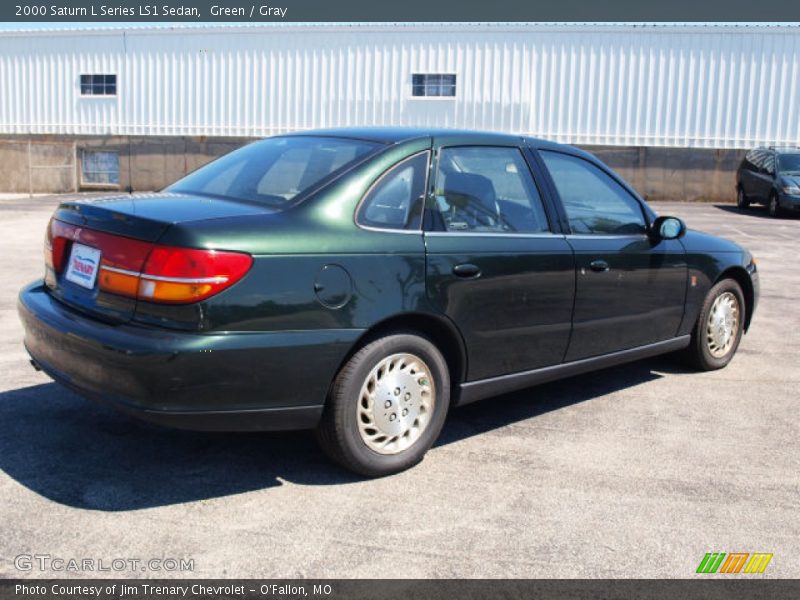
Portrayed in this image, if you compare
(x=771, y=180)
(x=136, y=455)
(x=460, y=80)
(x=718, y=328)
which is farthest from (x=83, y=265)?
(x=460, y=80)

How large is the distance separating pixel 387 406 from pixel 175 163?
22.4 metres

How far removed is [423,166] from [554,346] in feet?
4.13

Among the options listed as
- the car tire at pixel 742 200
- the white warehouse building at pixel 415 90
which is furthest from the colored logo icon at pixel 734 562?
the white warehouse building at pixel 415 90

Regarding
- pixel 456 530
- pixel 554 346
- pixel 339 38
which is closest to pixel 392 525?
pixel 456 530

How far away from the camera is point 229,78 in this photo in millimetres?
25375

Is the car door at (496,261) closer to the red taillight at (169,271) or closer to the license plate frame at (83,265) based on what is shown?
the red taillight at (169,271)

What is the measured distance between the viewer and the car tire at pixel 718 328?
5.70m

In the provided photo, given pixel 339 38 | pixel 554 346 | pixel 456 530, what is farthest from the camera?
pixel 339 38

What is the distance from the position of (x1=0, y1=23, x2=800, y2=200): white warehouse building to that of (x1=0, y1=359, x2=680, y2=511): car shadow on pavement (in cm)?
2050

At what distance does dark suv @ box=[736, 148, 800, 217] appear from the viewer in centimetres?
1842

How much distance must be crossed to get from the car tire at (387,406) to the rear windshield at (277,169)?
2.67 feet

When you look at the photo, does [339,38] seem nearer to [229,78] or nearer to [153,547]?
[229,78]
